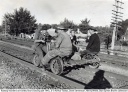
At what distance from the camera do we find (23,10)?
56219mm

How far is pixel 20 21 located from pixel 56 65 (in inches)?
1920

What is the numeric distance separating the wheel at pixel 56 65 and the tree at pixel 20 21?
46.8 m

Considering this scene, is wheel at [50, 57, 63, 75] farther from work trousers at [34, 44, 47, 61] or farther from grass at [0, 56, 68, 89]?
work trousers at [34, 44, 47, 61]

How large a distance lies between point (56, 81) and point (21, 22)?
4940 cm

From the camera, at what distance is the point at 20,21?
176ft

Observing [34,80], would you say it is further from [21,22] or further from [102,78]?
[21,22]

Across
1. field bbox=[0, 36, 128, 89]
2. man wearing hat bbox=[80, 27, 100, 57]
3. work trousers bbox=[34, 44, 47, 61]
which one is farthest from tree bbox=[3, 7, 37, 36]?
field bbox=[0, 36, 128, 89]

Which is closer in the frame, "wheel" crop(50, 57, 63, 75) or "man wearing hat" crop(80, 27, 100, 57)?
"wheel" crop(50, 57, 63, 75)

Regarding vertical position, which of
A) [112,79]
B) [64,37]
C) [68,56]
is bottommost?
[112,79]

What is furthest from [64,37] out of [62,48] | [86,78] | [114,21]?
[114,21]

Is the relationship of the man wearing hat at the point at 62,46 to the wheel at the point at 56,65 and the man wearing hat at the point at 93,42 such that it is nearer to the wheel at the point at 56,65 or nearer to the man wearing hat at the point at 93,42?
the wheel at the point at 56,65

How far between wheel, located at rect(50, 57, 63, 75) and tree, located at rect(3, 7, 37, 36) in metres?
46.8

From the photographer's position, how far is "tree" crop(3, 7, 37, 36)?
52.8 meters

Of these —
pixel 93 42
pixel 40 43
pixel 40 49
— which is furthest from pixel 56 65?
pixel 93 42
